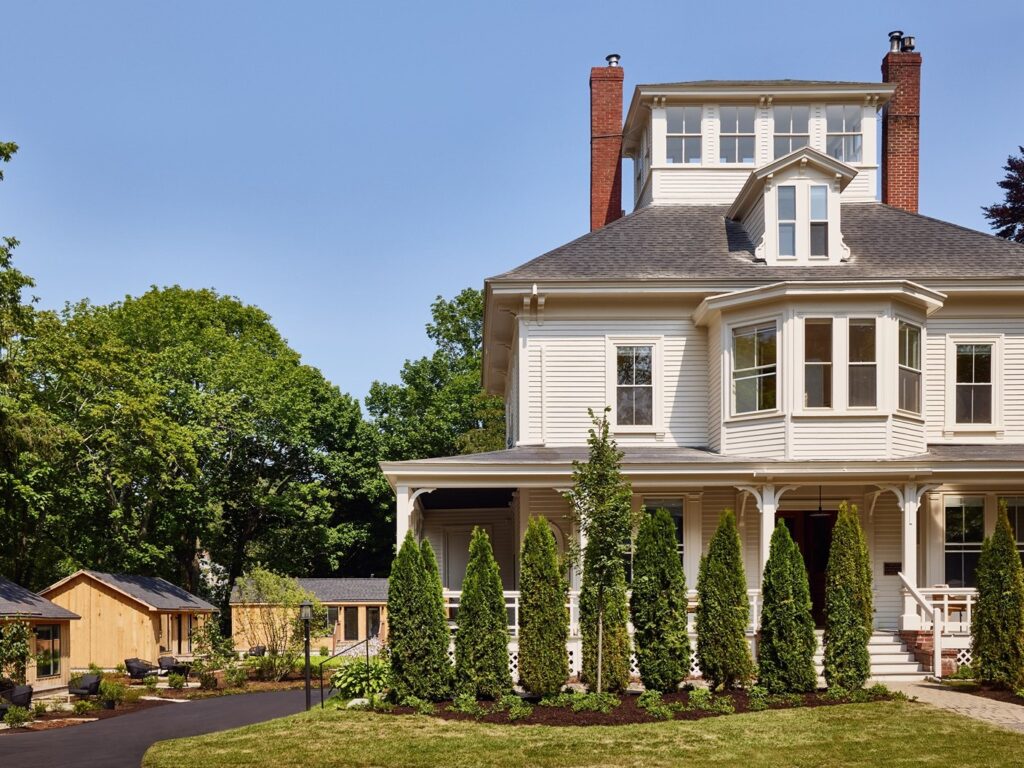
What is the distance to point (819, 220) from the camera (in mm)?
24469

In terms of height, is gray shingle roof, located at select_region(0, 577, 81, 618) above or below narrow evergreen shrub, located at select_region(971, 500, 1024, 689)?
below

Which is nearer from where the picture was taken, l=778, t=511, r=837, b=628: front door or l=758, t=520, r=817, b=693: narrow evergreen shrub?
l=758, t=520, r=817, b=693: narrow evergreen shrub

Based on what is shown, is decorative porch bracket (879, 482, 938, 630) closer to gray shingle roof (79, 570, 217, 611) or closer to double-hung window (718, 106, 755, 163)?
double-hung window (718, 106, 755, 163)

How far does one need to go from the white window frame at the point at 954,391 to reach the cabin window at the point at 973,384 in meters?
0.08

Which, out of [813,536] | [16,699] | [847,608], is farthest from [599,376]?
[16,699]

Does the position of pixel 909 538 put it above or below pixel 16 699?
above

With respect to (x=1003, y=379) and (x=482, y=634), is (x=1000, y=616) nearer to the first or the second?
(x=1003, y=379)

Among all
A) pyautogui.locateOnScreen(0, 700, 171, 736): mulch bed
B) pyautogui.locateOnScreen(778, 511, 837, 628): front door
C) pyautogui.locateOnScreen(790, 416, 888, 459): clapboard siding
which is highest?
pyautogui.locateOnScreen(790, 416, 888, 459): clapboard siding

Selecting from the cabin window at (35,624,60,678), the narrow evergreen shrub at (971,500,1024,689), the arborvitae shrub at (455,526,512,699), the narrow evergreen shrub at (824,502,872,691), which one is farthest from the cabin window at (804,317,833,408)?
the cabin window at (35,624,60,678)

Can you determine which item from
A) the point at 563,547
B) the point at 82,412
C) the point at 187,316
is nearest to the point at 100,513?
the point at 82,412

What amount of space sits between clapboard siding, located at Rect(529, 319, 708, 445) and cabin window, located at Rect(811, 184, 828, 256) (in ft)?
9.73

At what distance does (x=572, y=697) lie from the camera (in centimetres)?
1794

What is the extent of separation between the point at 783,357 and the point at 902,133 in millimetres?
9261

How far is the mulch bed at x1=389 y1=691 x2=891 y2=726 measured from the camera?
1666 cm
